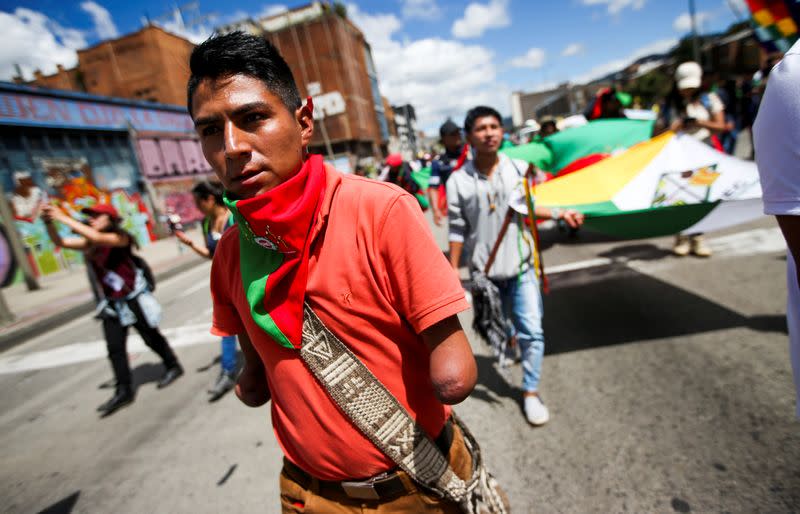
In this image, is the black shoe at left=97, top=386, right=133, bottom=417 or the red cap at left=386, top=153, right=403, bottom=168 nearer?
the black shoe at left=97, top=386, right=133, bottom=417

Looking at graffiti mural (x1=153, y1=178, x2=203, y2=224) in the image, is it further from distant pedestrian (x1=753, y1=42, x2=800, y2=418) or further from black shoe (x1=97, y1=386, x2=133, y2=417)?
distant pedestrian (x1=753, y1=42, x2=800, y2=418)

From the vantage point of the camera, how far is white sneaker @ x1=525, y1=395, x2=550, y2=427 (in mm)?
2896

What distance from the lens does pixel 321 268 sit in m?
1.14

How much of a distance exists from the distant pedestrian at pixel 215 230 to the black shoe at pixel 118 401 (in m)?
0.89

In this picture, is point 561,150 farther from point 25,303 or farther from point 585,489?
point 25,303

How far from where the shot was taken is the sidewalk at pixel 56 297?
799cm

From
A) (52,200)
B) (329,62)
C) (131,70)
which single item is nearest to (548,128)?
(52,200)

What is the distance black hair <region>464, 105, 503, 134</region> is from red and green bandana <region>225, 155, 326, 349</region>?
6.67 ft

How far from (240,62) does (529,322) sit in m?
2.45

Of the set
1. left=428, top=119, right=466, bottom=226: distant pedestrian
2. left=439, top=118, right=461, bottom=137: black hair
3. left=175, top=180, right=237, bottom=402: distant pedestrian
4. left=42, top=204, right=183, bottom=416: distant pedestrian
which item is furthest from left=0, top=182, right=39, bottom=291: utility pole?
left=439, top=118, right=461, bottom=137: black hair

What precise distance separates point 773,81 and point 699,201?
306 centimetres

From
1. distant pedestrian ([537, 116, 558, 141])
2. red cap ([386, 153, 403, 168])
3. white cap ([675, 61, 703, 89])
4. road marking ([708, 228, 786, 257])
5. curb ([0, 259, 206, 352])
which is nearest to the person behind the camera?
road marking ([708, 228, 786, 257])

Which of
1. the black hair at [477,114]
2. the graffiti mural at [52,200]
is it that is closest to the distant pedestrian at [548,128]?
the black hair at [477,114]

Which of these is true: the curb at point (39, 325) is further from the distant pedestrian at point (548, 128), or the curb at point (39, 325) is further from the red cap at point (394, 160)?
the distant pedestrian at point (548, 128)
